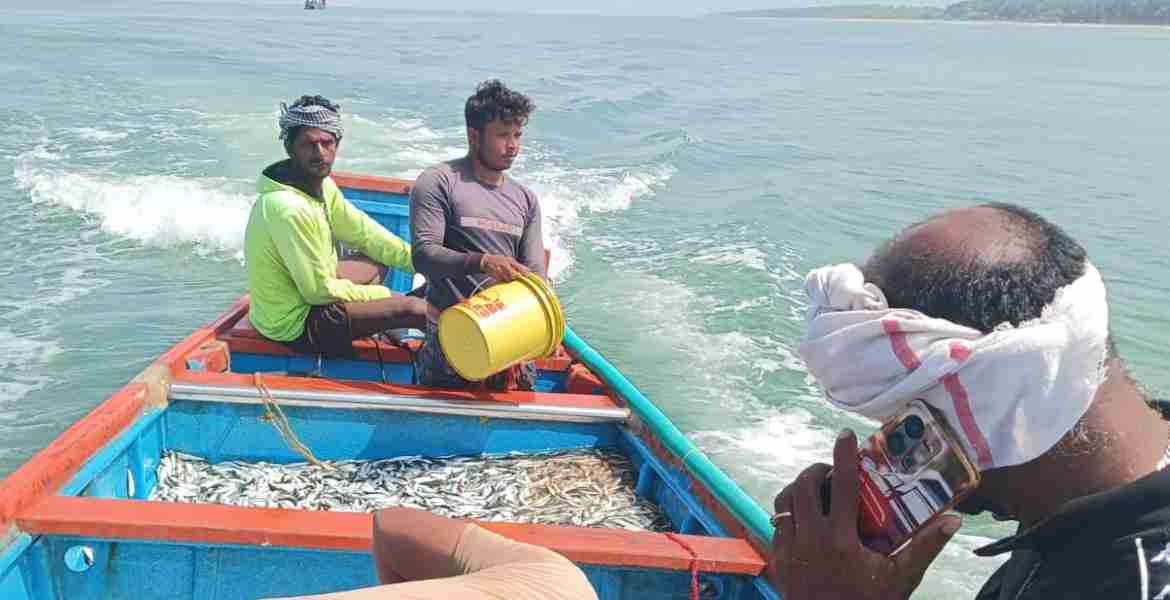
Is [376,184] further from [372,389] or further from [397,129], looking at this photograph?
[397,129]

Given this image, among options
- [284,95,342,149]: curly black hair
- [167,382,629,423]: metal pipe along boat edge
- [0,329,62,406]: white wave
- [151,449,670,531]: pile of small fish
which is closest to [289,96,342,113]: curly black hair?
[284,95,342,149]: curly black hair

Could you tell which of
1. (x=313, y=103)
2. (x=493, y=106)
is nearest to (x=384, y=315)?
(x=313, y=103)

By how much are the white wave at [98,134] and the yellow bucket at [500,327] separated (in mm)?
19451

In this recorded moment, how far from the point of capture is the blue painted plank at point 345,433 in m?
5.19

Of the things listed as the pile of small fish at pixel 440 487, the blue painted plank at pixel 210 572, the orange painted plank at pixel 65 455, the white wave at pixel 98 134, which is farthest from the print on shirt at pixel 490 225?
the white wave at pixel 98 134

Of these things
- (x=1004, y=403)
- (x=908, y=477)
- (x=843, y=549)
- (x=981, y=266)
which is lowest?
(x=843, y=549)

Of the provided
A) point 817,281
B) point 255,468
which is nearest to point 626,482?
point 255,468

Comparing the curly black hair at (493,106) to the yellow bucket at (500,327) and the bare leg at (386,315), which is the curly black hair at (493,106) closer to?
the yellow bucket at (500,327)

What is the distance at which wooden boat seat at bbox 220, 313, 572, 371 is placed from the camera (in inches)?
240

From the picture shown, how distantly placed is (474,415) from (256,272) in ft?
5.31

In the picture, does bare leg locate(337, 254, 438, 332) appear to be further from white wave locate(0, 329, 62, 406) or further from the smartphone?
white wave locate(0, 329, 62, 406)

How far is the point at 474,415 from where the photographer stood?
5.33m

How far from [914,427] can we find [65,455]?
3.80 meters

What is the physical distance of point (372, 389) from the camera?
531cm
